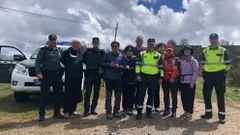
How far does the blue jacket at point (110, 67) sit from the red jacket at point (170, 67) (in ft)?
3.67

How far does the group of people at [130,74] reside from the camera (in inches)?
311

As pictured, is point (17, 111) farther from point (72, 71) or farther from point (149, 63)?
point (149, 63)

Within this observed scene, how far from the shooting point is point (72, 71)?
26.2 ft

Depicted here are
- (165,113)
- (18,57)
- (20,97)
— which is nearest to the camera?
(165,113)

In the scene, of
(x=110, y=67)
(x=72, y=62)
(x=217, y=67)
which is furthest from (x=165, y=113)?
(x=72, y=62)

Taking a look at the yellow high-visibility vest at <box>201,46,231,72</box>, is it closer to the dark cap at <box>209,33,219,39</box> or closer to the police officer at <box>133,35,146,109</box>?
the dark cap at <box>209,33,219,39</box>

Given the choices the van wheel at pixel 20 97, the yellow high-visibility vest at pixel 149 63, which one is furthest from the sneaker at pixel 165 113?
the van wheel at pixel 20 97

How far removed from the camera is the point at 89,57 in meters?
8.02

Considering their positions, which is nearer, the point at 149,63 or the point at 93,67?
the point at 149,63

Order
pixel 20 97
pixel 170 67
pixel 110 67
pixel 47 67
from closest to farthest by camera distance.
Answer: pixel 47 67 < pixel 110 67 < pixel 170 67 < pixel 20 97

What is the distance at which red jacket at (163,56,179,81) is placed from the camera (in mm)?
8094

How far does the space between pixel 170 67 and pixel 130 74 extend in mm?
1028

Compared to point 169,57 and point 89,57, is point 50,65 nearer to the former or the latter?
point 89,57

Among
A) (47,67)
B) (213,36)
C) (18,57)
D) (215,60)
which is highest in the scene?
(213,36)
